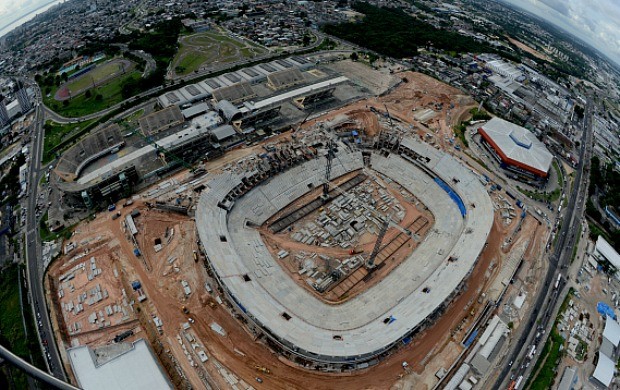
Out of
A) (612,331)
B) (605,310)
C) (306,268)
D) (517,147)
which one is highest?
(517,147)

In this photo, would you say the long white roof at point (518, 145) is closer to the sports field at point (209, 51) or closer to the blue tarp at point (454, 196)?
the blue tarp at point (454, 196)

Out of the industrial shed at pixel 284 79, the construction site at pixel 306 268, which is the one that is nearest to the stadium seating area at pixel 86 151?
the construction site at pixel 306 268

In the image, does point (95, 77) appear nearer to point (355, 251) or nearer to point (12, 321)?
point (12, 321)

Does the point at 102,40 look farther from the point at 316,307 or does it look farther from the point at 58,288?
the point at 316,307

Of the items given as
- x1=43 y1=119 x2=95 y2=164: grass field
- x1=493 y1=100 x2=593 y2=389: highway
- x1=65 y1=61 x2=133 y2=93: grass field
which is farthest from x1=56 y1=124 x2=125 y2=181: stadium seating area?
x1=493 y1=100 x2=593 y2=389: highway

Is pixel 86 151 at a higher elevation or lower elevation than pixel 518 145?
lower

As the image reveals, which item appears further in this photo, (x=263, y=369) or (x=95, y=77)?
(x=95, y=77)

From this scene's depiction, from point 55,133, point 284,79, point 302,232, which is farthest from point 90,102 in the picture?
point 302,232
